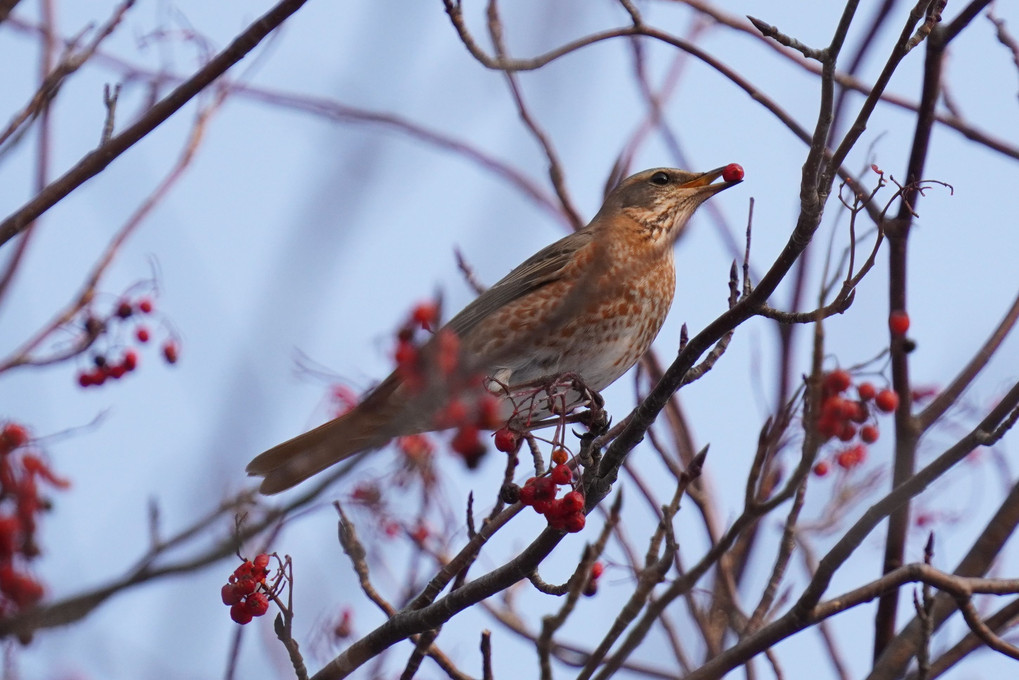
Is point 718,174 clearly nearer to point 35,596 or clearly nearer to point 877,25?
point 877,25

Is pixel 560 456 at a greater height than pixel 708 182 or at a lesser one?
lesser

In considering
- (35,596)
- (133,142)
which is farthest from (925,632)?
(133,142)

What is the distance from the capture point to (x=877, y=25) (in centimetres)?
539

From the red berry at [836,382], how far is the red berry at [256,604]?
188 centimetres

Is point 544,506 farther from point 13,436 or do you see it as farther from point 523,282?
point 523,282

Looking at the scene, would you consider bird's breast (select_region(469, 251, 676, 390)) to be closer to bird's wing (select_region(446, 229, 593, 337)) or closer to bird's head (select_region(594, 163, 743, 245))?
bird's wing (select_region(446, 229, 593, 337))

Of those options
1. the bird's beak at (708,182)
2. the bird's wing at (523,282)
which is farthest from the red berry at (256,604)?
the bird's beak at (708,182)

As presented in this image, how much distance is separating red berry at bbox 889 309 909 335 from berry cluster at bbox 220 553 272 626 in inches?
94.6

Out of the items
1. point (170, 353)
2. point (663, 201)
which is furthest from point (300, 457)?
point (663, 201)

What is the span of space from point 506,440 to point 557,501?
0.33 meters

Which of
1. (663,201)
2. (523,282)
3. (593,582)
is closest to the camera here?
(593,582)

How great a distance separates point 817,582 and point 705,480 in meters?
2.42

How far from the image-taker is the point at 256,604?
342 centimetres

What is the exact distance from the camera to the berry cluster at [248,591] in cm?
341
